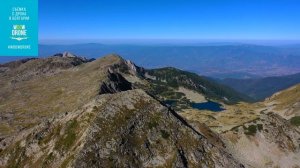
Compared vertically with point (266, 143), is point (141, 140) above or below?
above

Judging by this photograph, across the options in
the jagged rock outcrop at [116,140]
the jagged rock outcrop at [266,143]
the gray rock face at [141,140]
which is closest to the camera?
the gray rock face at [141,140]

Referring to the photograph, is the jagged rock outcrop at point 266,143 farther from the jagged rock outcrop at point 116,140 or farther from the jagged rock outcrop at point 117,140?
the jagged rock outcrop at point 116,140

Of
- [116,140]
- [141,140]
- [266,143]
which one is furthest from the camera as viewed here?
[266,143]

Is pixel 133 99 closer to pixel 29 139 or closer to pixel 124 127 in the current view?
pixel 124 127

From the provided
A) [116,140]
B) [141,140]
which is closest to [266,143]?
[141,140]

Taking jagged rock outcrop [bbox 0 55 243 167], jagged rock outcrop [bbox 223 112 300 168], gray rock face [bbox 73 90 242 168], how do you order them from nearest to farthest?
gray rock face [bbox 73 90 242 168], jagged rock outcrop [bbox 0 55 243 167], jagged rock outcrop [bbox 223 112 300 168]

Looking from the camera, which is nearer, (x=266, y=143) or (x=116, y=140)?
(x=116, y=140)

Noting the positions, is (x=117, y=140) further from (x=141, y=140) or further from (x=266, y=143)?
(x=266, y=143)

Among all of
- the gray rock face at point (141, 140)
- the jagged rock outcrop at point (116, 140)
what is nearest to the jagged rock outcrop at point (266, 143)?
the gray rock face at point (141, 140)

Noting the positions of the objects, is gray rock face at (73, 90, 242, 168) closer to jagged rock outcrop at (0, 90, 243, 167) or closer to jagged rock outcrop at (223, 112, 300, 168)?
jagged rock outcrop at (0, 90, 243, 167)

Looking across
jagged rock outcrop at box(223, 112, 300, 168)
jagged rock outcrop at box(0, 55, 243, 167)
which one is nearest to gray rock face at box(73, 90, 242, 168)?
jagged rock outcrop at box(0, 55, 243, 167)

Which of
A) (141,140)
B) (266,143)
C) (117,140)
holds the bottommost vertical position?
(266,143)

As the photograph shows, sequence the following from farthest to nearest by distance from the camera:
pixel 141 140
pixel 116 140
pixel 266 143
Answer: pixel 266 143
pixel 141 140
pixel 116 140
